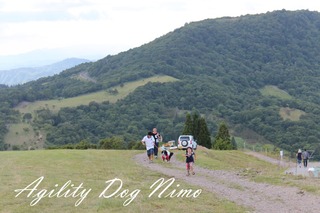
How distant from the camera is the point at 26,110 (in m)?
183

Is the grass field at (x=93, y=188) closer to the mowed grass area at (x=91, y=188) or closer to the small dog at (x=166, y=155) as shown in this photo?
the mowed grass area at (x=91, y=188)

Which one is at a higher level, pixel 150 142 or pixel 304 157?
pixel 150 142

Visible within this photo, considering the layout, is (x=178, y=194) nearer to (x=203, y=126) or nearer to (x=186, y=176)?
(x=186, y=176)

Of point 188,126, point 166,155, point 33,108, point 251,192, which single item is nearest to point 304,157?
point 166,155

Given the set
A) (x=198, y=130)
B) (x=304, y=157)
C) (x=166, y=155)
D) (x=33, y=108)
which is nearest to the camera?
(x=166, y=155)

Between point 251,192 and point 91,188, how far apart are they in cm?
705

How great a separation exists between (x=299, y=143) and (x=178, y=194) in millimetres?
122811

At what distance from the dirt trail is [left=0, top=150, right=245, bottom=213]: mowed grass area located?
0.87 m

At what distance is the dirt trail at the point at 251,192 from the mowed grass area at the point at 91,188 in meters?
0.87

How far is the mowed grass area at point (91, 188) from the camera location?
47.4 feet

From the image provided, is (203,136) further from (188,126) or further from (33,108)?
(33,108)

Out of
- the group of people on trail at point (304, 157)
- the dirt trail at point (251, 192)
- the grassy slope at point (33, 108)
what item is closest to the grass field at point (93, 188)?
the dirt trail at point (251, 192)

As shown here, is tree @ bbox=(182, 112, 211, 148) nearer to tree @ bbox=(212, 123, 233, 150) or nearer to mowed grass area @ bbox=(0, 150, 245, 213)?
tree @ bbox=(212, 123, 233, 150)

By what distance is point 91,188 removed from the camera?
1753 centimetres
